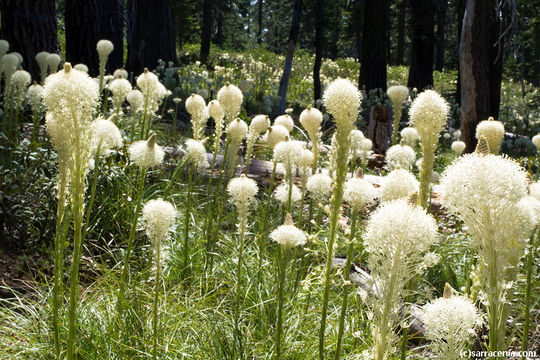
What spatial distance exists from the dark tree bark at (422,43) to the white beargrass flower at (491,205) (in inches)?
502

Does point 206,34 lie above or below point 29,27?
above

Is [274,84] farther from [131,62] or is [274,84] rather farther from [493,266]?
[493,266]

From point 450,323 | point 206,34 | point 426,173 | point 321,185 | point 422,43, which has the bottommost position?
point 450,323

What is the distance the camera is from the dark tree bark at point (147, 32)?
32.2ft

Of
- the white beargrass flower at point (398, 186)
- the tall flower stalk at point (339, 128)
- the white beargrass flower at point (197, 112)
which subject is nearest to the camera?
the tall flower stalk at point (339, 128)

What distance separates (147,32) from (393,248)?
31.3ft

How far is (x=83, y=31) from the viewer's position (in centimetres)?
705

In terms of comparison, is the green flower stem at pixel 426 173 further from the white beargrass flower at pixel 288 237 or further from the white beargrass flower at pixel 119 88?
the white beargrass flower at pixel 119 88

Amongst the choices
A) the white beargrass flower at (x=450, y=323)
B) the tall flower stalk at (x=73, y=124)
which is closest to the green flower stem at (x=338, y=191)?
the white beargrass flower at (x=450, y=323)

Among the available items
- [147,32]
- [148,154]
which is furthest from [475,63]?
[147,32]

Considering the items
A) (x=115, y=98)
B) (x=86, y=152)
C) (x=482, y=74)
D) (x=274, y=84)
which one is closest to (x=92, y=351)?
(x=86, y=152)

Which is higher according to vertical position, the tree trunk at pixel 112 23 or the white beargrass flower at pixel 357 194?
the tree trunk at pixel 112 23

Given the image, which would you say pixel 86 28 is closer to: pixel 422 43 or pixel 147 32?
pixel 147 32

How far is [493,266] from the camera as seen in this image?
4.50 ft
